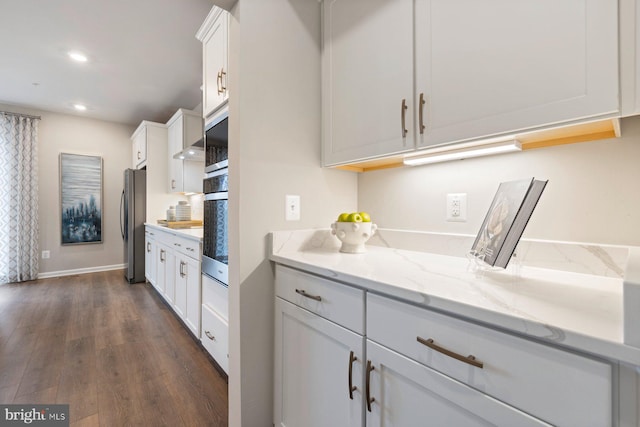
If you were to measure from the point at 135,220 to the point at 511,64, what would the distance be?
15.5 feet

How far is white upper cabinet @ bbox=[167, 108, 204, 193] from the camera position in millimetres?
3695

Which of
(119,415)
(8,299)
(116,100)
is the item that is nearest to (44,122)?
(116,100)

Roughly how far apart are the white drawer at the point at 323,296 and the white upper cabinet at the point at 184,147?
308 cm

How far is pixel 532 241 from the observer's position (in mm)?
1024

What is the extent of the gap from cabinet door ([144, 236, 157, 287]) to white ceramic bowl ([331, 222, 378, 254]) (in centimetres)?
317

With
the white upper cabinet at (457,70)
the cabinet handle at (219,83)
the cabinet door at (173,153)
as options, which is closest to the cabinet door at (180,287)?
the cabinet handle at (219,83)

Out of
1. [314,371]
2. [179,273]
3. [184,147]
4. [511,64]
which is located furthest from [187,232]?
[511,64]

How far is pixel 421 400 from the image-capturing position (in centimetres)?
76

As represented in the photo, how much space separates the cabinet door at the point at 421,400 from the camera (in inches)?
24.5

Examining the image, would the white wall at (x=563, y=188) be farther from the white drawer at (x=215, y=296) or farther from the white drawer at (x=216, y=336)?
the white drawer at (x=216, y=336)

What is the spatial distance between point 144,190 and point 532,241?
469 centimetres

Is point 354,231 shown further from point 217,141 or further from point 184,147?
point 184,147

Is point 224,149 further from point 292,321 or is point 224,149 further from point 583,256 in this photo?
point 583,256

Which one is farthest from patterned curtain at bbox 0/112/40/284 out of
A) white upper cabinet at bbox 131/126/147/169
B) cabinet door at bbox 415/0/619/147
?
cabinet door at bbox 415/0/619/147
